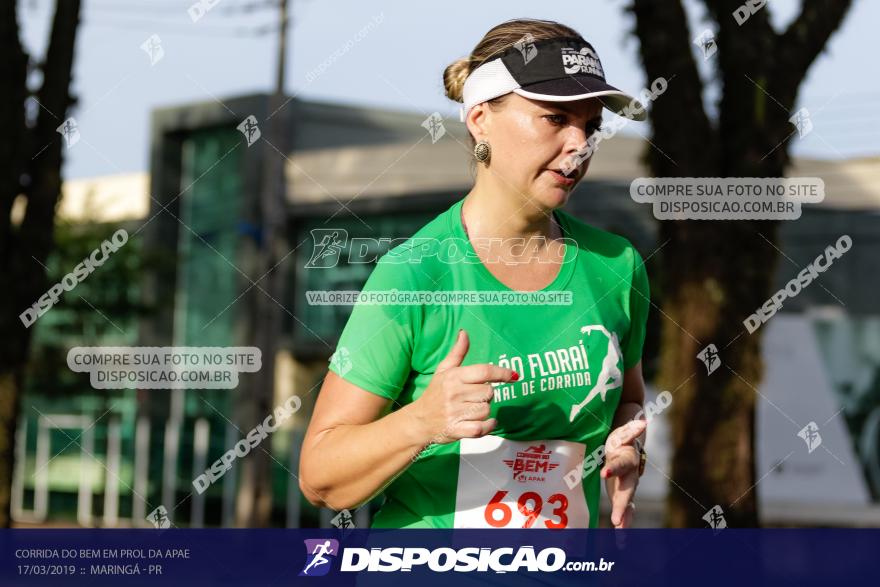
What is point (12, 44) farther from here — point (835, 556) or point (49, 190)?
point (835, 556)

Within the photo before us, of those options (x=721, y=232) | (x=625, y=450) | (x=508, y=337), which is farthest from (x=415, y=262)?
(x=721, y=232)

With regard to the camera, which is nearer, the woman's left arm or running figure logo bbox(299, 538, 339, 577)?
the woman's left arm

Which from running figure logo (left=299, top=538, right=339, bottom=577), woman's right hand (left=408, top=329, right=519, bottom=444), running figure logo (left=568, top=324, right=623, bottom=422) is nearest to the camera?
woman's right hand (left=408, top=329, right=519, bottom=444)

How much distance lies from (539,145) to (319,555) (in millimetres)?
1368

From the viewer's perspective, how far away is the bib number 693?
115 inches

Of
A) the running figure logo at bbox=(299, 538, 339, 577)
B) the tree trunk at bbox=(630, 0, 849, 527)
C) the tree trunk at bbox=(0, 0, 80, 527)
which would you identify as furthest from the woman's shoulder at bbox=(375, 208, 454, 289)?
the tree trunk at bbox=(0, 0, 80, 527)

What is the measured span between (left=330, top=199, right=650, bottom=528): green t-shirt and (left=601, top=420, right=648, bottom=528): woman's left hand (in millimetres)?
50

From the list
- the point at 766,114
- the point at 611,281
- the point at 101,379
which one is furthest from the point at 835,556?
the point at 766,114

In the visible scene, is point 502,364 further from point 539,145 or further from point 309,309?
point 309,309

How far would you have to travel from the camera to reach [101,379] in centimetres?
575

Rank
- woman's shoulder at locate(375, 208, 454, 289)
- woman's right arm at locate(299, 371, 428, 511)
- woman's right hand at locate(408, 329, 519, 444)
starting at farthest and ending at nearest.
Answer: woman's shoulder at locate(375, 208, 454, 289)
woman's right arm at locate(299, 371, 428, 511)
woman's right hand at locate(408, 329, 519, 444)

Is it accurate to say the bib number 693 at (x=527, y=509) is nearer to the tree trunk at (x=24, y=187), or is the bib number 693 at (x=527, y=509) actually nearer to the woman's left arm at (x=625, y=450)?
the woman's left arm at (x=625, y=450)

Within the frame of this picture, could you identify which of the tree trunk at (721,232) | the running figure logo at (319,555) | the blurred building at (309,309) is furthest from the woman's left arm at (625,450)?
the blurred building at (309,309)

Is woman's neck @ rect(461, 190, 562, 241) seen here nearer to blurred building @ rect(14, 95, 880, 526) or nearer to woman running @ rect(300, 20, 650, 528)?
woman running @ rect(300, 20, 650, 528)
